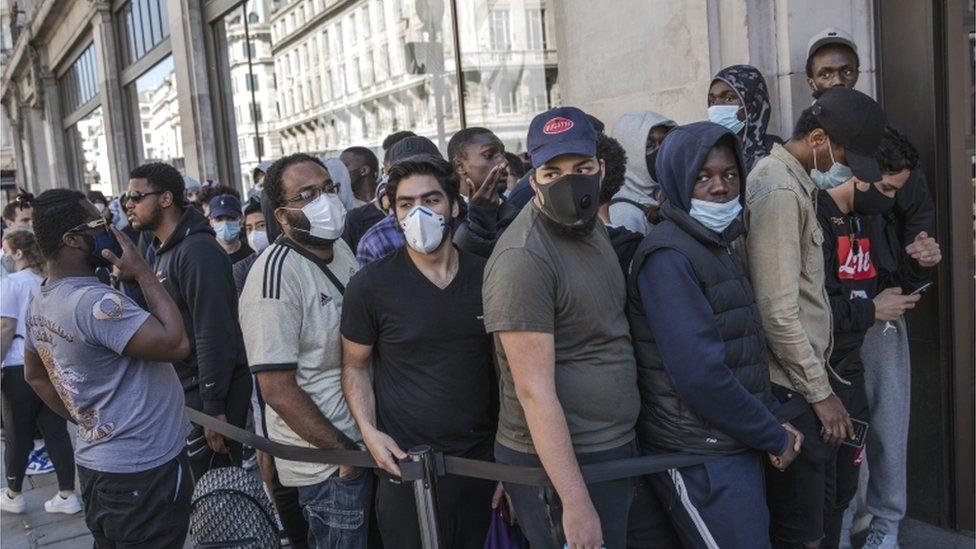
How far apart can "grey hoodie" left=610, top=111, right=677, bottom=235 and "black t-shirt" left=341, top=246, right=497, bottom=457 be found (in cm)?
91

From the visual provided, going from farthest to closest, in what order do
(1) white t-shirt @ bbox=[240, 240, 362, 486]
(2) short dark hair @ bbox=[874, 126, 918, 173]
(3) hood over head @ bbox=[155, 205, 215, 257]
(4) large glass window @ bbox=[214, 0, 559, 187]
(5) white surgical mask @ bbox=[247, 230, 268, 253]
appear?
1. (4) large glass window @ bbox=[214, 0, 559, 187]
2. (5) white surgical mask @ bbox=[247, 230, 268, 253]
3. (3) hood over head @ bbox=[155, 205, 215, 257]
4. (2) short dark hair @ bbox=[874, 126, 918, 173]
5. (1) white t-shirt @ bbox=[240, 240, 362, 486]

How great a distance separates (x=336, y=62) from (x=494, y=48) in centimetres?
351

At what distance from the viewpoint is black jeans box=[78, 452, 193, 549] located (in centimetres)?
303

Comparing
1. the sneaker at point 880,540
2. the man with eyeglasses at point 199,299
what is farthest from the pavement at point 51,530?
the man with eyeglasses at point 199,299

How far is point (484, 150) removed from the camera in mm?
3832

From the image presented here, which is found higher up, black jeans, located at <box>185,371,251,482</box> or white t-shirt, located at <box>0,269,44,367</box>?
white t-shirt, located at <box>0,269,44,367</box>

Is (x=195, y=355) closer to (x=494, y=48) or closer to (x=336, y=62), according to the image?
(x=494, y=48)

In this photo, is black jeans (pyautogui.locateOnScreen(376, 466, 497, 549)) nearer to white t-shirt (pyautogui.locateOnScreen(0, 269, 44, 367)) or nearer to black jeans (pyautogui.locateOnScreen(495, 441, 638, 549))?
black jeans (pyautogui.locateOnScreen(495, 441, 638, 549))

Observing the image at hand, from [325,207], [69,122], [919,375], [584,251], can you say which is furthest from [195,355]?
[69,122]

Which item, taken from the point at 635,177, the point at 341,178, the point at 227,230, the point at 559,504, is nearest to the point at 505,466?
the point at 559,504

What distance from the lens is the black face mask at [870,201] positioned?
3.34 meters

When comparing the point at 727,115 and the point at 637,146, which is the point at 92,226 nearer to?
the point at 637,146

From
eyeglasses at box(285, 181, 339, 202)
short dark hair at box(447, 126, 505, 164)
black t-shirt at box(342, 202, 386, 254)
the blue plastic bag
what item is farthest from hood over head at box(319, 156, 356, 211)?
the blue plastic bag

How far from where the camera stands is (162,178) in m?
4.25
